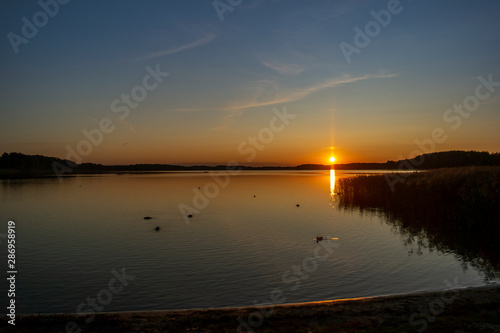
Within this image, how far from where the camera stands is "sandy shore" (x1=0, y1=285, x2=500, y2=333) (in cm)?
825

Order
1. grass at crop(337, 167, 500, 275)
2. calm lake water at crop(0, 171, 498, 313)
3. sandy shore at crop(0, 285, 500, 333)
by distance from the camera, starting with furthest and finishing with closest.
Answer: grass at crop(337, 167, 500, 275)
calm lake water at crop(0, 171, 498, 313)
sandy shore at crop(0, 285, 500, 333)

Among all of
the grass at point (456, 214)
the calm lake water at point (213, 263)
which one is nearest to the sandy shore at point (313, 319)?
the calm lake water at point (213, 263)

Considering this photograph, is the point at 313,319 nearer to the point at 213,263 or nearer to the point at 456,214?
the point at 213,263

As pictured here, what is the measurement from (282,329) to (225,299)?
419cm

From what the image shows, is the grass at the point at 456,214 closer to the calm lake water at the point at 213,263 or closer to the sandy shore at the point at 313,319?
the calm lake water at the point at 213,263

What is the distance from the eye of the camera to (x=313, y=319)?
8875mm

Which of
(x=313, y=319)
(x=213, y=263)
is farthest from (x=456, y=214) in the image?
(x=313, y=319)

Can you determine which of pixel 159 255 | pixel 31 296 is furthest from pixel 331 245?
pixel 31 296

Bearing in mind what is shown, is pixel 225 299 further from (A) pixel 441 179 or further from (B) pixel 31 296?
(A) pixel 441 179

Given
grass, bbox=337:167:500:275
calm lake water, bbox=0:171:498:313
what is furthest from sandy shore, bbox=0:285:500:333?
grass, bbox=337:167:500:275

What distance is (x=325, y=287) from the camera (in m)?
13.2

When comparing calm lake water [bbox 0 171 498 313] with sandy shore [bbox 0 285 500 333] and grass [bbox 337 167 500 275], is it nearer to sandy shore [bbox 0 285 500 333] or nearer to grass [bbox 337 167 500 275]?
grass [bbox 337 167 500 275]

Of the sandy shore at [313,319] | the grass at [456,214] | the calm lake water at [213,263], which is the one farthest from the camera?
the grass at [456,214]

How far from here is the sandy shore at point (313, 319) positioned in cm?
825
